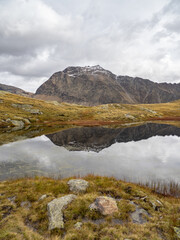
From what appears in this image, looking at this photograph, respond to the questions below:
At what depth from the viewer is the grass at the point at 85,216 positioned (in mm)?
8328

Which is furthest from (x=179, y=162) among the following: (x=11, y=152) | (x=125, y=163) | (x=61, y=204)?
(x=11, y=152)

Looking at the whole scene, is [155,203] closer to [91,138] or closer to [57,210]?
[57,210]

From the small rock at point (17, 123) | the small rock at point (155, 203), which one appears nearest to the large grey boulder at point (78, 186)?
the small rock at point (155, 203)

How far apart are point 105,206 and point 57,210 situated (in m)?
3.54

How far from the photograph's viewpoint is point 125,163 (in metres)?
25.4

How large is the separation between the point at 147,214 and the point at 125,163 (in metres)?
15.0

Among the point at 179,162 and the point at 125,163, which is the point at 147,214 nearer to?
the point at 125,163

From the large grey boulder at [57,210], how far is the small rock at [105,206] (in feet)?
6.76

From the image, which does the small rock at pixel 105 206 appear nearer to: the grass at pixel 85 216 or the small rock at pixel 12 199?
the grass at pixel 85 216

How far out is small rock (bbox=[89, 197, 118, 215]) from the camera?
10318 millimetres

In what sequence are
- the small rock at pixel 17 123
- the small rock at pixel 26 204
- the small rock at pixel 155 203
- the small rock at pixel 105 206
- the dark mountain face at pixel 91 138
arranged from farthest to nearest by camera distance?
the small rock at pixel 17 123 → the dark mountain face at pixel 91 138 → the small rock at pixel 26 204 → the small rock at pixel 155 203 → the small rock at pixel 105 206

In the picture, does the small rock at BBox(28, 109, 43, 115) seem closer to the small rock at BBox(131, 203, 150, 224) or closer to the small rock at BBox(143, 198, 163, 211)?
the small rock at BBox(143, 198, 163, 211)

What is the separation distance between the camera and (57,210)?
1034cm

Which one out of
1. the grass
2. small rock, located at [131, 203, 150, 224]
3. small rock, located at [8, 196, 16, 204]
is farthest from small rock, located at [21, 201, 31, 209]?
small rock, located at [131, 203, 150, 224]
